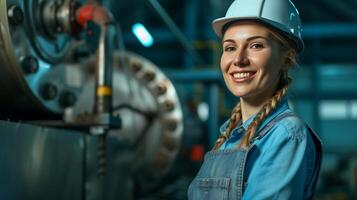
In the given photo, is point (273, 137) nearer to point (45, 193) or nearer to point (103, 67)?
point (45, 193)

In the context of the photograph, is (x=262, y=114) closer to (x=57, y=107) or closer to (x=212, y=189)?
(x=212, y=189)

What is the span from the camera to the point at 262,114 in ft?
2.98

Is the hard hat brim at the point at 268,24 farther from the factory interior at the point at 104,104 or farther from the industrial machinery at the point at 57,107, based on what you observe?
the industrial machinery at the point at 57,107

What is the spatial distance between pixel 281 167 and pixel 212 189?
15 centimetres

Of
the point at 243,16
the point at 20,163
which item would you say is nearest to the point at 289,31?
the point at 243,16

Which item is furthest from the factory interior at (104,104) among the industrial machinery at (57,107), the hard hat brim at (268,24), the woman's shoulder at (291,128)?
the woman's shoulder at (291,128)

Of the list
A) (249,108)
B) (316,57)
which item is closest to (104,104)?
(249,108)

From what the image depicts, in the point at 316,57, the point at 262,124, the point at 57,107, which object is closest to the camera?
the point at 262,124

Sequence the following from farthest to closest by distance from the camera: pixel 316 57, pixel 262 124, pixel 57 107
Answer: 1. pixel 316 57
2. pixel 57 107
3. pixel 262 124

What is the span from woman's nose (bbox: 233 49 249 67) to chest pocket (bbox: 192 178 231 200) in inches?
8.8

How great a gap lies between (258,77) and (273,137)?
14 cm

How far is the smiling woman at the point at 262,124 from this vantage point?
0.81 m

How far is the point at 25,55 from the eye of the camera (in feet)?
3.83

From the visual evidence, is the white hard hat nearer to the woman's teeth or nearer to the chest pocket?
the woman's teeth
